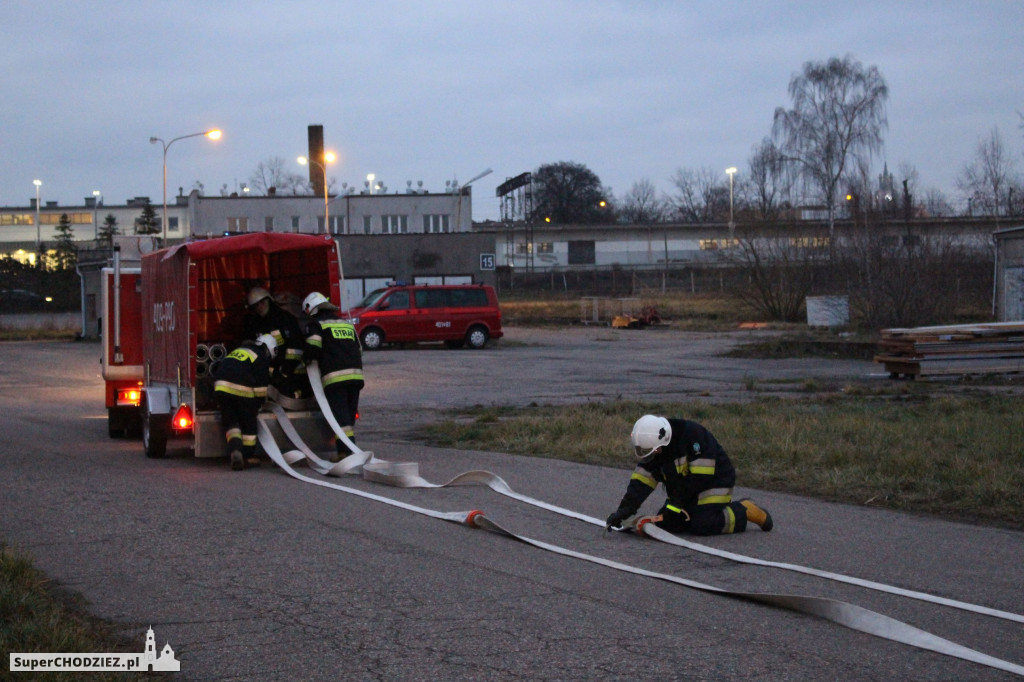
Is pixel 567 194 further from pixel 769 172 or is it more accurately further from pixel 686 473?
pixel 686 473

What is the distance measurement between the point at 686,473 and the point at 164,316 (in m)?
7.37

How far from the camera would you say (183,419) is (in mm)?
11781

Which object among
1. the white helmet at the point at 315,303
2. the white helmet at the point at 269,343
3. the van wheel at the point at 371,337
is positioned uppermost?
the white helmet at the point at 315,303

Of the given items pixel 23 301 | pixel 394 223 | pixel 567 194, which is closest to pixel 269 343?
pixel 23 301

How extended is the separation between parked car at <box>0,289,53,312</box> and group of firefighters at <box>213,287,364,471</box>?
5173 centimetres

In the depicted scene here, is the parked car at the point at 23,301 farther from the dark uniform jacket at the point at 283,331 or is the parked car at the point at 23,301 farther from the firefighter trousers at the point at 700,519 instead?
the firefighter trousers at the point at 700,519

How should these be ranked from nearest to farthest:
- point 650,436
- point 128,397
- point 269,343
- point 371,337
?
point 650,436 < point 269,343 < point 128,397 < point 371,337

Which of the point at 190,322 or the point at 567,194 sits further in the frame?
the point at 567,194

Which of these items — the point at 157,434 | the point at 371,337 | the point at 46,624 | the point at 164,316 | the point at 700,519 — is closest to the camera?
the point at 46,624

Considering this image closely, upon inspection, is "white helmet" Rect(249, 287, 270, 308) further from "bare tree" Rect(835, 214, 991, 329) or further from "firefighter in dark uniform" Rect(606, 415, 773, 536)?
"bare tree" Rect(835, 214, 991, 329)

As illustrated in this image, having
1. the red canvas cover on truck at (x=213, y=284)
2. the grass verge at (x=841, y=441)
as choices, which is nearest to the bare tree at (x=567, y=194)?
the grass verge at (x=841, y=441)

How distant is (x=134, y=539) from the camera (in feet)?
25.7

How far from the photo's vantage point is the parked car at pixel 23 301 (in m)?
58.1

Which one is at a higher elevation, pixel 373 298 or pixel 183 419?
pixel 373 298
